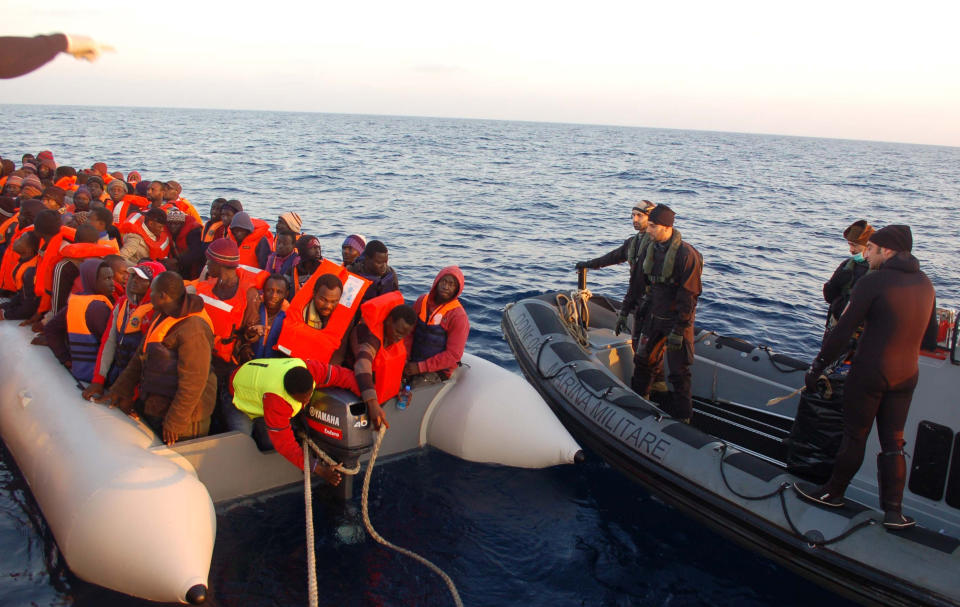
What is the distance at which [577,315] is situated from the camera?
21.6ft

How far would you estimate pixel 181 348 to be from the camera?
12.3 feet

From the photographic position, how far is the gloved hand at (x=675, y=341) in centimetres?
534

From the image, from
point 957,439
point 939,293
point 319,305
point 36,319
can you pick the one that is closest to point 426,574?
point 319,305

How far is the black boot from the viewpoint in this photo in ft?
12.0

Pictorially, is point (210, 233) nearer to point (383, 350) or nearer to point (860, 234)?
point (383, 350)

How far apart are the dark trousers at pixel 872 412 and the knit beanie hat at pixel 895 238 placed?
2.31ft

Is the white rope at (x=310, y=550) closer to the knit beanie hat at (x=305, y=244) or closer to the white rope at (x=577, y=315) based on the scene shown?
the knit beanie hat at (x=305, y=244)

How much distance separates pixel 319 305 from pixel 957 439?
418cm

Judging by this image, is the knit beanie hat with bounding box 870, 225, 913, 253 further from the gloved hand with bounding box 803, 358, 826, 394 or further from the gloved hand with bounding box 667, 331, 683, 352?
the gloved hand with bounding box 667, 331, 683, 352

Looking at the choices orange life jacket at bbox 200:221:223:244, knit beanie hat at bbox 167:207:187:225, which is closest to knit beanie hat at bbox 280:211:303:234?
orange life jacket at bbox 200:221:223:244

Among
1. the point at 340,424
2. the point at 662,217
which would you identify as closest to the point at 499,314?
the point at 662,217

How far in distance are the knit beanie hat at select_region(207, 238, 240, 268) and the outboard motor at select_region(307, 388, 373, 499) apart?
1.13 meters

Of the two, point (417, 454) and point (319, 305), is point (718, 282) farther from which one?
point (319, 305)

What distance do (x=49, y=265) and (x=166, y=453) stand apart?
2.57m
